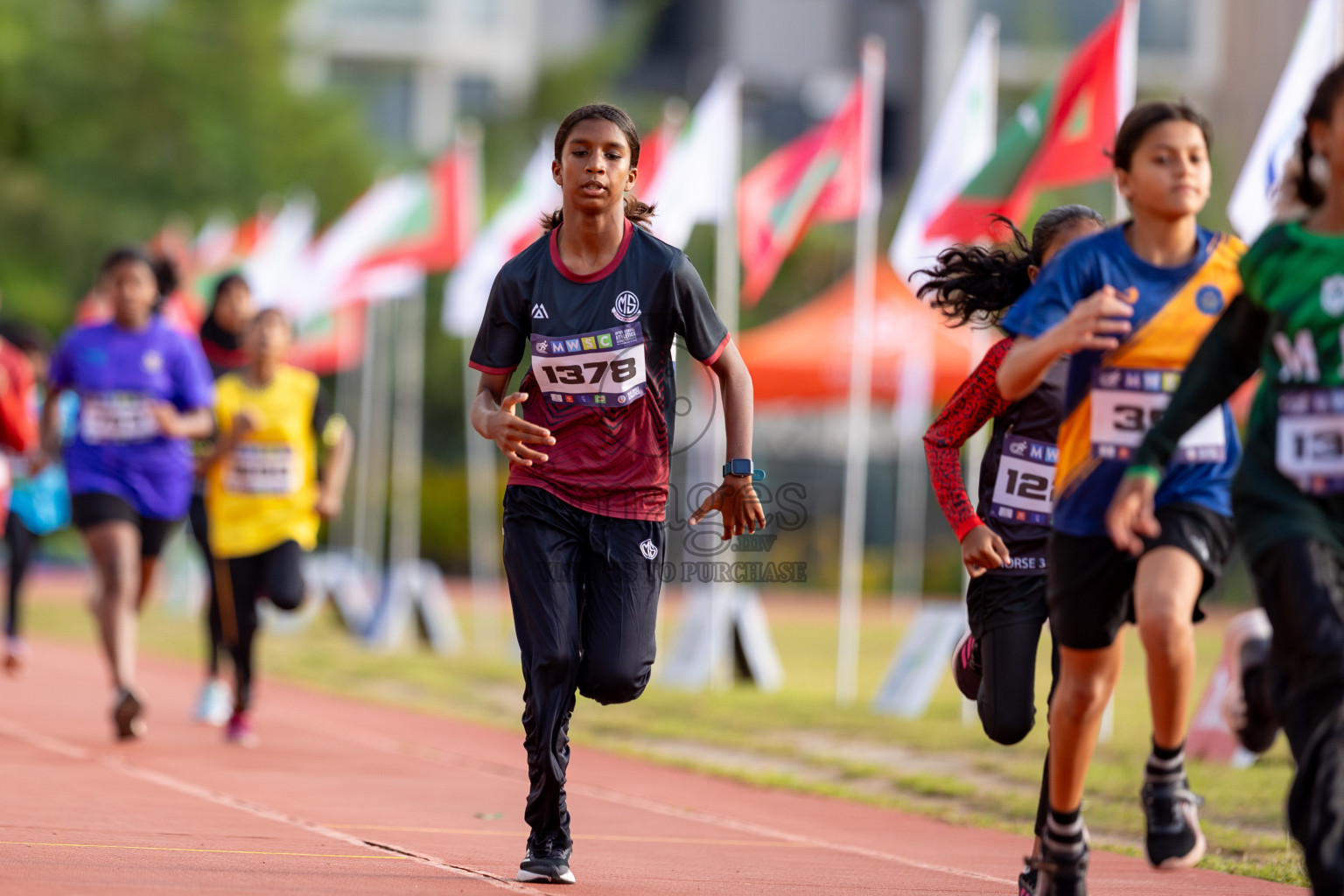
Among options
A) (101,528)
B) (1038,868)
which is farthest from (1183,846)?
(101,528)

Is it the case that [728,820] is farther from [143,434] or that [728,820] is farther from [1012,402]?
[143,434]

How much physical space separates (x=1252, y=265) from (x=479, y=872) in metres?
3.11

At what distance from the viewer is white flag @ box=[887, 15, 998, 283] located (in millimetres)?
13492

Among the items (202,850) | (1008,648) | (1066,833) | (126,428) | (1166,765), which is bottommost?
(202,850)

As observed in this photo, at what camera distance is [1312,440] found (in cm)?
433

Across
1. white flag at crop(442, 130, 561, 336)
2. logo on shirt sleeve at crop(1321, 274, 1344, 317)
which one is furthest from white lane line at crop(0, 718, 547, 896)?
white flag at crop(442, 130, 561, 336)

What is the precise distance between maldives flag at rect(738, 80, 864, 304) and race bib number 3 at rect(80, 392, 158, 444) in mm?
6149

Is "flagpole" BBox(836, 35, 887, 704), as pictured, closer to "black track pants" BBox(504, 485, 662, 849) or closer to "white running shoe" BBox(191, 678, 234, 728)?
"white running shoe" BBox(191, 678, 234, 728)

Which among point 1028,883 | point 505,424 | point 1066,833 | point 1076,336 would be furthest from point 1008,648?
point 505,424

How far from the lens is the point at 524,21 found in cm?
5422

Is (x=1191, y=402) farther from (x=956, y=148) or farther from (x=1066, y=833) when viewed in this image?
(x=956, y=148)

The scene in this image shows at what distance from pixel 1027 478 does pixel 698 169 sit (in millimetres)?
9776

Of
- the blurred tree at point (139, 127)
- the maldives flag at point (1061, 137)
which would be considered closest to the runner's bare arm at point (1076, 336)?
the maldives flag at point (1061, 137)

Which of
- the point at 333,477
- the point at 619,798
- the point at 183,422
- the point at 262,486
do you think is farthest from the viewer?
the point at 333,477
